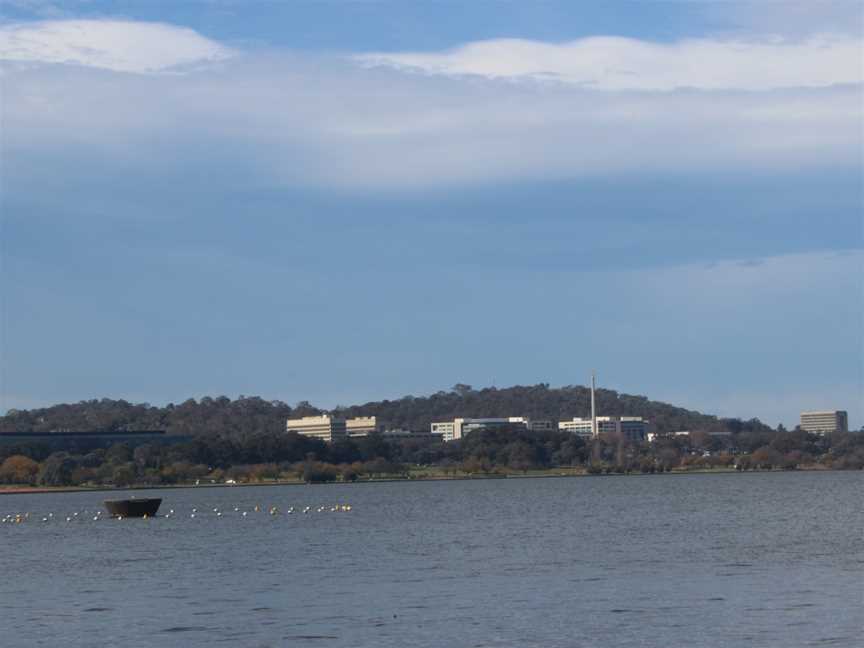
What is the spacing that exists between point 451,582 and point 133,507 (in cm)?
8044

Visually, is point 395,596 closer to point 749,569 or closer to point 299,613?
point 299,613

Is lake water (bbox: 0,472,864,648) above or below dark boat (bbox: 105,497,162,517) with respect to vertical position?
below

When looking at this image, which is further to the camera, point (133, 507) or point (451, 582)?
point (133, 507)

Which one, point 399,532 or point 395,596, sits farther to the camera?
point 399,532

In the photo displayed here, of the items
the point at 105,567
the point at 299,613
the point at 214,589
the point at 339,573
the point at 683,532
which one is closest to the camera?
the point at 299,613

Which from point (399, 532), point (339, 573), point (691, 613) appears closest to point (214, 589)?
point (339, 573)

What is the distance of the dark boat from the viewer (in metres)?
133

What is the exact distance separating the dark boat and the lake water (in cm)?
1563

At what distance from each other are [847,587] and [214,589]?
2570 cm

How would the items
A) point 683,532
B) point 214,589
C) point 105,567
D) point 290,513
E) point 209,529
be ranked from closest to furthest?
point 214,589, point 105,567, point 683,532, point 209,529, point 290,513

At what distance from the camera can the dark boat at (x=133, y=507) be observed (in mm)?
133250

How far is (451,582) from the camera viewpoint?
58906 millimetres

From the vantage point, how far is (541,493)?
602ft

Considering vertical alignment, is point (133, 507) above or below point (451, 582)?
above
